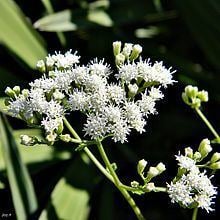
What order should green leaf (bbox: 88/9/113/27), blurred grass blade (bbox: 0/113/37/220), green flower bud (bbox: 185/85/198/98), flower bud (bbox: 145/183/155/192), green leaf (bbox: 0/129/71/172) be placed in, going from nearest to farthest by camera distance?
flower bud (bbox: 145/183/155/192) < green flower bud (bbox: 185/85/198/98) < blurred grass blade (bbox: 0/113/37/220) < green leaf (bbox: 0/129/71/172) < green leaf (bbox: 88/9/113/27)

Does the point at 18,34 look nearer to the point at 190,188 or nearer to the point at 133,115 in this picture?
the point at 133,115

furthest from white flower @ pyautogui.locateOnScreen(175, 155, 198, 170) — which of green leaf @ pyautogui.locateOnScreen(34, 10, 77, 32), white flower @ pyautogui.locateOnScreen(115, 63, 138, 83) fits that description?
green leaf @ pyautogui.locateOnScreen(34, 10, 77, 32)

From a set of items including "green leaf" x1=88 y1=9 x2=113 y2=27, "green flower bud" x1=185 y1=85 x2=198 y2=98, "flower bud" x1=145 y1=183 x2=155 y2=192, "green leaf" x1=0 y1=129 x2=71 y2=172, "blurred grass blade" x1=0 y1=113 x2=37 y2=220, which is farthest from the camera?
"green leaf" x1=88 y1=9 x2=113 y2=27

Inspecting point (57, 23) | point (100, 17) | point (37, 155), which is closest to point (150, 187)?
point (37, 155)

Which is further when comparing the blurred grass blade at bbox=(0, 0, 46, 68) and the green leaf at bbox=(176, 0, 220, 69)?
the green leaf at bbox=(176, 0, 220, 69)

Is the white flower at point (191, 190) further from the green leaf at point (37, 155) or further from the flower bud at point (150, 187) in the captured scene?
the green leaf at point (37, 155)

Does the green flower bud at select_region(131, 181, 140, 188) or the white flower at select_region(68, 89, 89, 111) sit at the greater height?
the white flower at select_region(68, 89, 89, 111)

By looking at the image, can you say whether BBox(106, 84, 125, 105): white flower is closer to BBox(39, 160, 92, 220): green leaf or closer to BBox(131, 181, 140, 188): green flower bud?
BBox(131, 181, 140, 188): green flower bud
